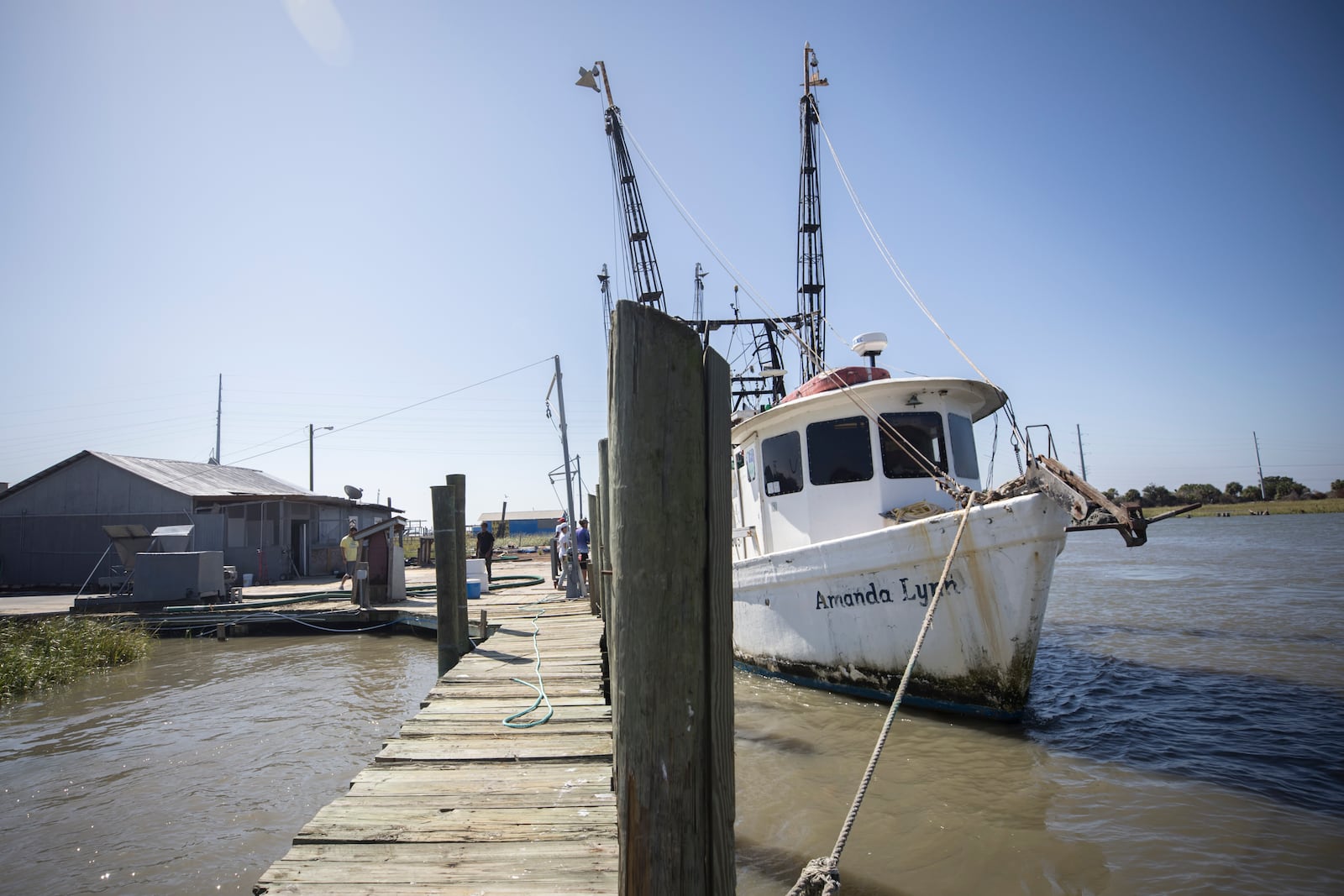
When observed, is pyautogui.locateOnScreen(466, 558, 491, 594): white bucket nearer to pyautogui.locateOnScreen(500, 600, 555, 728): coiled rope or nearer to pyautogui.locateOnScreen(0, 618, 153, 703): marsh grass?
pyautogui.locateOnScreen(0, 618, 153, 703): marsh grass

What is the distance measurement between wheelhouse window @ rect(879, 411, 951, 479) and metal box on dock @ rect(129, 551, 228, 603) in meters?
14.8

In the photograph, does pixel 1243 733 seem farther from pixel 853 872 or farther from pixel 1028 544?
pixel 853 872

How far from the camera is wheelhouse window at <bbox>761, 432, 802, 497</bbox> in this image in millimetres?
8648

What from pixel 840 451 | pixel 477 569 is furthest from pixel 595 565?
pixel 477 569

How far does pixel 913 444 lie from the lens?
26.4ft

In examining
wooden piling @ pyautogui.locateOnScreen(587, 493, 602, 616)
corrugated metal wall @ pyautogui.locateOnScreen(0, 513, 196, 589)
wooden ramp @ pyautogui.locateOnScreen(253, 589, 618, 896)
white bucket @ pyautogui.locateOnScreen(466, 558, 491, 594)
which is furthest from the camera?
corrugated metal wall @ pyautogui.locateOnScreen(0, 513, 196, 589)

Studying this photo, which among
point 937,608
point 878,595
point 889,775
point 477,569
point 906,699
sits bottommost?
point 889,775

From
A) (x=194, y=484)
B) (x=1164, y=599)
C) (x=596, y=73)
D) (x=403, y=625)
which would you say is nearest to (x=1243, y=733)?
(x=1164, y=599)

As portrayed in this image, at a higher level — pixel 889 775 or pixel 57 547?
pixel 57 547

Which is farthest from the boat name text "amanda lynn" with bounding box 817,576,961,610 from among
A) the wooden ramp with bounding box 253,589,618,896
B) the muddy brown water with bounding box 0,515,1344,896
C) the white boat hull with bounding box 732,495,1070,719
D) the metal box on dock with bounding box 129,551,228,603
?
the metal box on dock with bounding box 129,551,228,603

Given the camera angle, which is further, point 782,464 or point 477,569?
point 477,569

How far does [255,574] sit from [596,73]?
19.0 meters

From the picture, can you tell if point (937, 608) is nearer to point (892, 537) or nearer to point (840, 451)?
point (892, 537)

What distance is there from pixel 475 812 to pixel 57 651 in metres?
11.0
